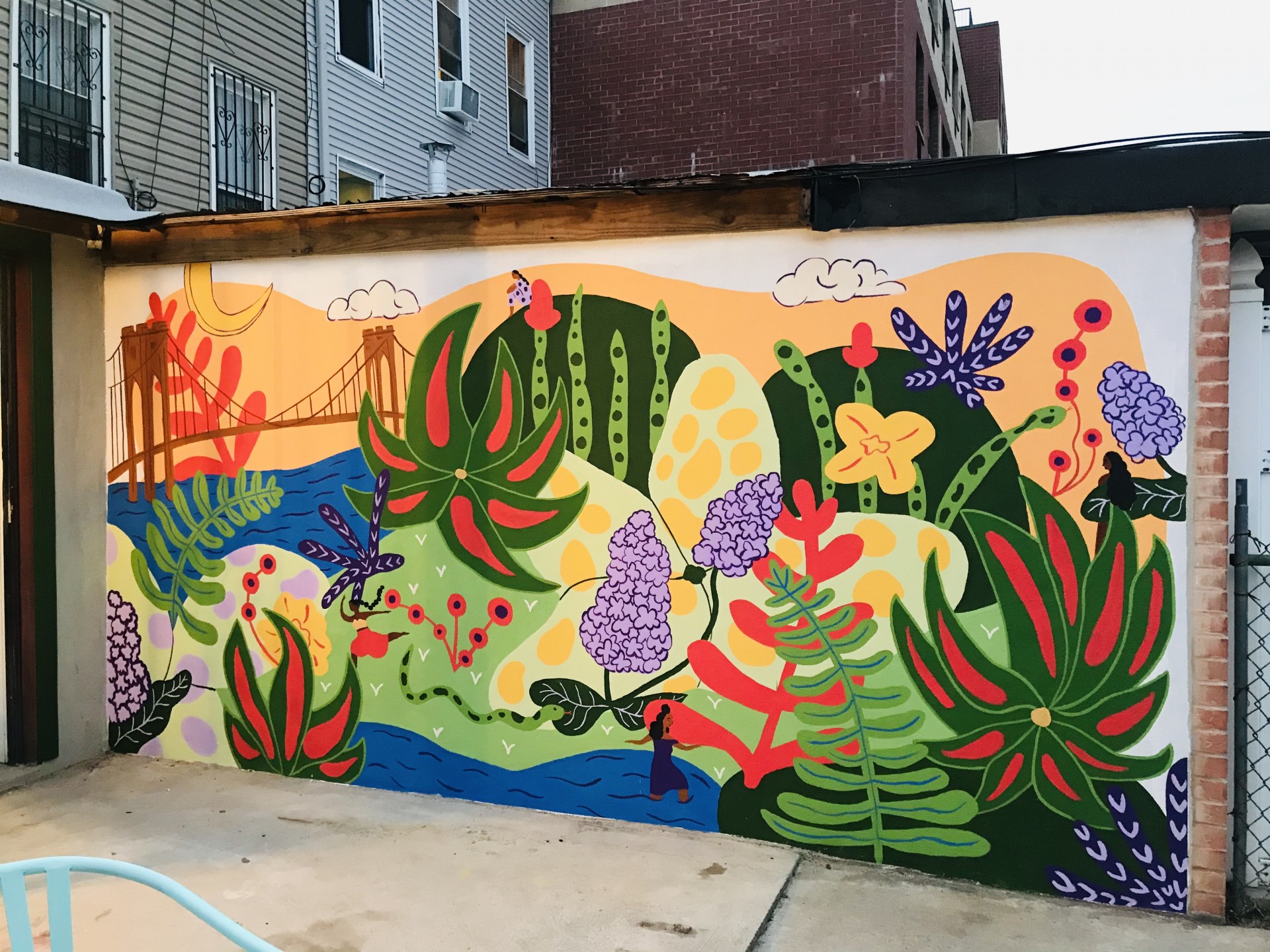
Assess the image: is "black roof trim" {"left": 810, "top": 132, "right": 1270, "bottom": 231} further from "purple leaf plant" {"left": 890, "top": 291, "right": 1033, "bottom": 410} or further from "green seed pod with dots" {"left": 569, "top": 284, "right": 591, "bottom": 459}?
"green seed pod with dots" {"left": 569, "top": 284, "right": 591, "bottom": 459}

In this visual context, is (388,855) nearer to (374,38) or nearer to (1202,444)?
(1202,444)

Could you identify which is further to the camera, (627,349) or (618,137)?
(618,137)

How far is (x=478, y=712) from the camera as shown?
486cm

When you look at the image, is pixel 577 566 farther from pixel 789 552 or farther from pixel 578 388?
pixel 789 552

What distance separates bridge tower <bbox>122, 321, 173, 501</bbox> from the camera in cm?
555

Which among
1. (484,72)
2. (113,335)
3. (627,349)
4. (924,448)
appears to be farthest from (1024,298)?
(484,72)

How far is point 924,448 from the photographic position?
4109 mm

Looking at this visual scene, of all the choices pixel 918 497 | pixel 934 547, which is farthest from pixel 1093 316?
pixel 934 547

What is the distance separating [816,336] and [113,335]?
3815 millimetres

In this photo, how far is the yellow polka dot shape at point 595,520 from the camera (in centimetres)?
461

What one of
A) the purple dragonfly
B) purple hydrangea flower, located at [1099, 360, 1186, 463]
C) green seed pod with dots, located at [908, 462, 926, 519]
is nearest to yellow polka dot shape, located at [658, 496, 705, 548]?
green seed pod with dots, located at [908, 462, 926, 519]

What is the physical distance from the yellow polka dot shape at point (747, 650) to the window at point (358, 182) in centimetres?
792

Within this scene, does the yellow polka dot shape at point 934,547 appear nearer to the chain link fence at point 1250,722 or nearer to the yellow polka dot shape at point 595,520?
the chain link fence at point 1250,722

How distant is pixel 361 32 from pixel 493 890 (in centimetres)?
994
